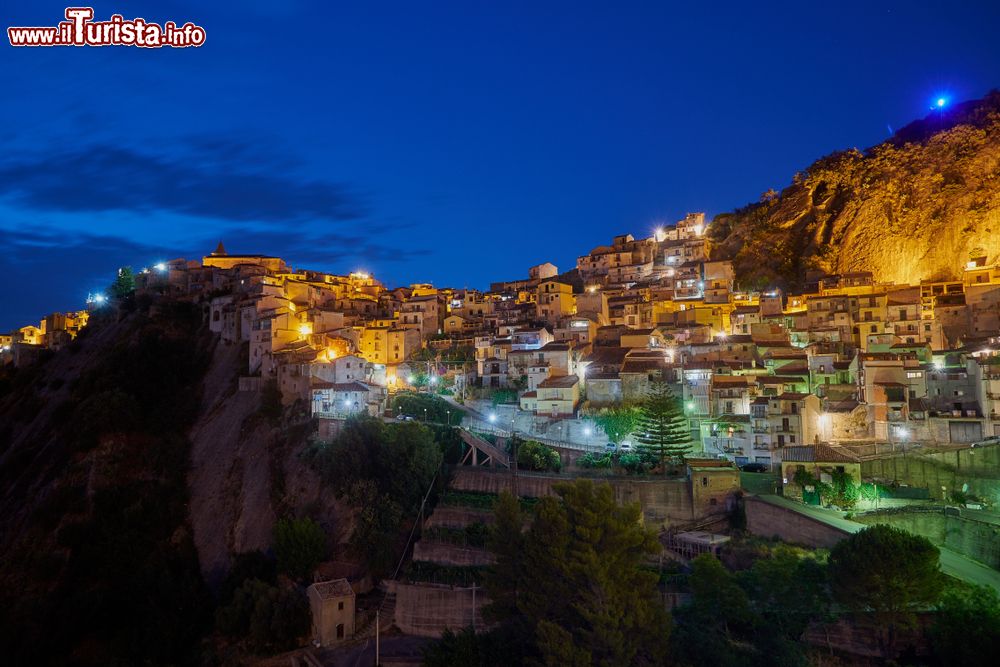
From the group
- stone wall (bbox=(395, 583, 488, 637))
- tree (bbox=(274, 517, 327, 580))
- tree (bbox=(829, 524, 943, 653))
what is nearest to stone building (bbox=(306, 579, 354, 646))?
stone wall (bbox=(395, 583, 488, 637))

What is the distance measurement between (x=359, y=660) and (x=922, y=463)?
71.5 ft

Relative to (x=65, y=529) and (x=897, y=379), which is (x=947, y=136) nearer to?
(x=897, y=379)

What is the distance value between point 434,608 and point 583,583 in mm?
7125

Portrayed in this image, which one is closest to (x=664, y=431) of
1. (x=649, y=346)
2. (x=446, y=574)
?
(x=446, y=574)

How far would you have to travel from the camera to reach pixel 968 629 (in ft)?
51.2

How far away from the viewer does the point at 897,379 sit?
2994 centimetres

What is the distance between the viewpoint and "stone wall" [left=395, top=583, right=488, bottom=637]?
74.2ft

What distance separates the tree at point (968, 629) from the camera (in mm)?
15164

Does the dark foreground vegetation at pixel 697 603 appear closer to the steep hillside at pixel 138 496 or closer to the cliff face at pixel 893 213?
the steep hillside at pixel 138 496

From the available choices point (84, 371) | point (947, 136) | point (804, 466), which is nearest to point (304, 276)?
point (84, 371)

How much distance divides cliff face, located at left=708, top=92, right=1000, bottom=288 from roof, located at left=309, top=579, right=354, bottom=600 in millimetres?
38504

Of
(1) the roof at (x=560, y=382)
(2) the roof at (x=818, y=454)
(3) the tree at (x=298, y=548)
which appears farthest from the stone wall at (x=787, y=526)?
(3) the tree at (x=298, y=548)

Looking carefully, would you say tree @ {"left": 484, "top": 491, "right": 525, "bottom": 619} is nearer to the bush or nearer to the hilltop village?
the bush

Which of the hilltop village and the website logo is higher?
the website logo
